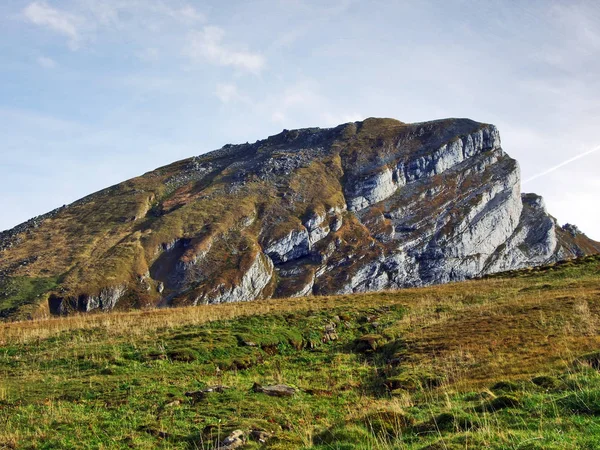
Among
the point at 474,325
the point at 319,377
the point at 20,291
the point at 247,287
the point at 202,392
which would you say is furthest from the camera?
the point at 247,287

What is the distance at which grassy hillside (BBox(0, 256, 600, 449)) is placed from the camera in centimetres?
1255

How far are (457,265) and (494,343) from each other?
173 m

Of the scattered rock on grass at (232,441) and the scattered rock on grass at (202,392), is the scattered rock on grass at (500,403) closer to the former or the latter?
the scattered rock on grass at (232,441)

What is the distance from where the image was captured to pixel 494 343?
983 inches

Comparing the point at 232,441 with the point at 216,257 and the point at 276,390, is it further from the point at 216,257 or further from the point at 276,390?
the point at 216,257

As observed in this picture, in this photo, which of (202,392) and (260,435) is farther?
(202,392)

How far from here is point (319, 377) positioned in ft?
76.1

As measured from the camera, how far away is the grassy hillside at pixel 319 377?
494 inches

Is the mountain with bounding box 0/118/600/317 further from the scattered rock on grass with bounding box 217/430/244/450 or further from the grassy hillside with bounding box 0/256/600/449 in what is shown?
the scattered rock on grass with bounding box 217/430/244/450

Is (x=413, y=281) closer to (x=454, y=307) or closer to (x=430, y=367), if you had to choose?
(x=454, y=307)

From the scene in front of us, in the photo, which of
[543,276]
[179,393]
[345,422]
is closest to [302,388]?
[179,393]

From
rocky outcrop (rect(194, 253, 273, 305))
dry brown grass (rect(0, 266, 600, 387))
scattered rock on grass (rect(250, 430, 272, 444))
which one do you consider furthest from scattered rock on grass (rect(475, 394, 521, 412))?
rocky outcrop (rect(194, 253, 273, 305))

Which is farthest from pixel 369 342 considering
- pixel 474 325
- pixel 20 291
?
pixel 20 291

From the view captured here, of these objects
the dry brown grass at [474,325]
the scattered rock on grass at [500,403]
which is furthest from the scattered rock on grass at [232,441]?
the dry brown grass at [474,325]
